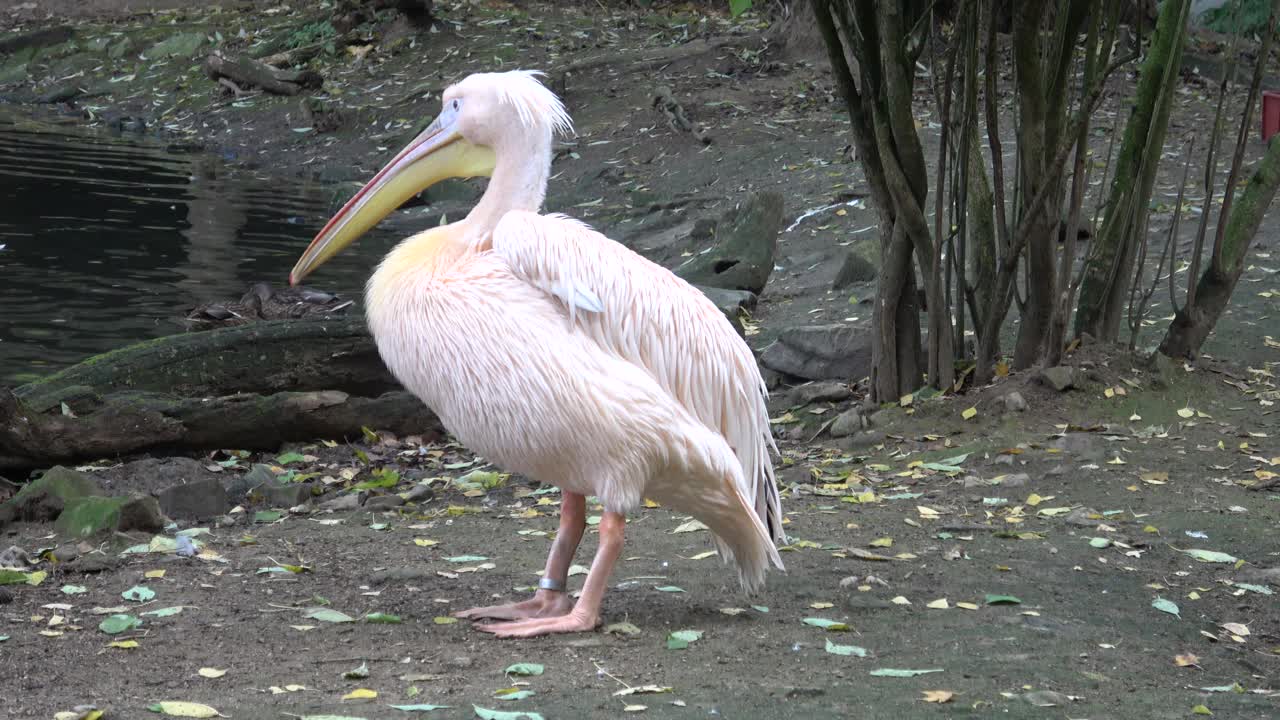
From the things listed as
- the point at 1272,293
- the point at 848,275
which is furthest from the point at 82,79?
the point at 1272,293

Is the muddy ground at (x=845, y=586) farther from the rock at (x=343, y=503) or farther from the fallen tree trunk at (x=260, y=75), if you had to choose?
the fallen tree trunk at (x=260, y=75)

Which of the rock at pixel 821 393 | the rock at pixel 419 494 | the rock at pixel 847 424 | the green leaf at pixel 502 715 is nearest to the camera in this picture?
the green leaf at pixel 502 715

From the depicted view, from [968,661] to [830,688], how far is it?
1.37 ft

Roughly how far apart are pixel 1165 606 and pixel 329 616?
2.28 metres

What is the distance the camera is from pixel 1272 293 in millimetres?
7328

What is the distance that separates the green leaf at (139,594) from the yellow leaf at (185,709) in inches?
40.1

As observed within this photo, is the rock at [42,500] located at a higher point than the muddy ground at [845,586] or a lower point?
lower

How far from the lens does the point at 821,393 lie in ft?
21.3

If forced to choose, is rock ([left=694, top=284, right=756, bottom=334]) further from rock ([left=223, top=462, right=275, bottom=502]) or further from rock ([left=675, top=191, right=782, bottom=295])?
rock ([left=223, top=462, right=275, bottom=502])

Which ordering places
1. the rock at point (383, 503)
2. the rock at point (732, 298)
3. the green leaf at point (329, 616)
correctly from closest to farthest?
the green leaf at point (329, 616) → the rock at point (383, 503) → the rock at point (732, 298)

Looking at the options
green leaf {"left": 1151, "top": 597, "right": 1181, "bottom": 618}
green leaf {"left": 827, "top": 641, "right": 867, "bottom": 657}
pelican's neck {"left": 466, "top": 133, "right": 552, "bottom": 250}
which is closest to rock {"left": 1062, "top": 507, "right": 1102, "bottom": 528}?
green leaf {"left": 1151, "top": 597, "right": 1181, "bottom": 618}

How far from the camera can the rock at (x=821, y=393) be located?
6.48 m

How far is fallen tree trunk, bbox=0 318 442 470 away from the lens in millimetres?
5719

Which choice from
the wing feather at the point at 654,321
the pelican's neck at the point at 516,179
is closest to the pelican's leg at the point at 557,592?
the wing feather at the point at 654,321
